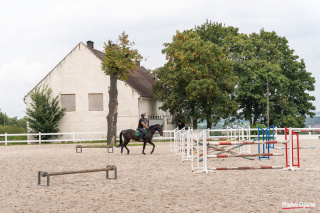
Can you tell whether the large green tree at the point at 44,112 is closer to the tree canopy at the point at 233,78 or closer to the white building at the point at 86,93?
the white building at the point at 86,93

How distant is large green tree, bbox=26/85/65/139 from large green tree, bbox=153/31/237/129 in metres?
9.75

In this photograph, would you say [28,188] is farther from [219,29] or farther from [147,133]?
[219,29]

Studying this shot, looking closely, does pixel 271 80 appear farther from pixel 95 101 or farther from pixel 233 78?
pixel 95 101

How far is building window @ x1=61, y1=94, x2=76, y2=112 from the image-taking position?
1690 inches

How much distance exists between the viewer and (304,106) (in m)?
50.3

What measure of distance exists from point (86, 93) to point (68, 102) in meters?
2.12

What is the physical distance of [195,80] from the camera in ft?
123

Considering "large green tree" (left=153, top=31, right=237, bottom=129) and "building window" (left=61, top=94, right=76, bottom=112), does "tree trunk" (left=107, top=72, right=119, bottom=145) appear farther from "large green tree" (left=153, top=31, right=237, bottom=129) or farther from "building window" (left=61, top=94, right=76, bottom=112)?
"building window" (left=61, top=94, right=76, bottom=112)

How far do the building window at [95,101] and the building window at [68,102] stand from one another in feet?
5.67

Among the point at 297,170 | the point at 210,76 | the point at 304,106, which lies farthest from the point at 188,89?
the point at 297,170

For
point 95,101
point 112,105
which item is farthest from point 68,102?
point 112,105

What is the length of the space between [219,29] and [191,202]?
45.1 meters

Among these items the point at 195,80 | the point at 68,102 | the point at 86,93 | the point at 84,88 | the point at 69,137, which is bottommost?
the point at 69,137

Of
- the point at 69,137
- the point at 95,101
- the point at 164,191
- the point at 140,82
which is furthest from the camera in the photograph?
the point at 140,82
